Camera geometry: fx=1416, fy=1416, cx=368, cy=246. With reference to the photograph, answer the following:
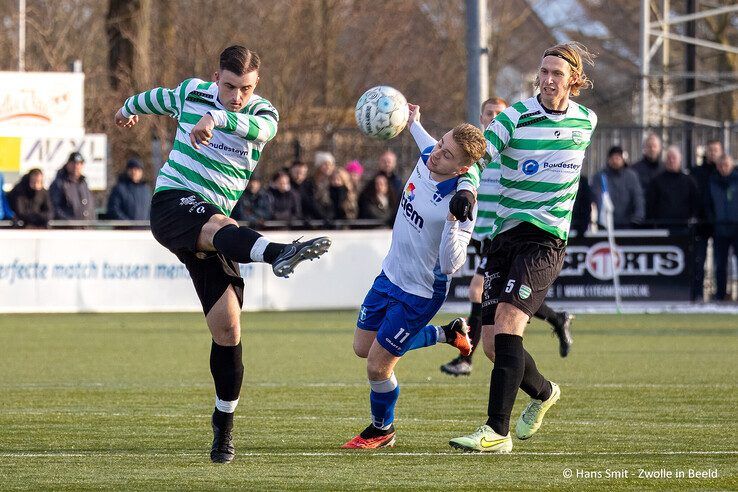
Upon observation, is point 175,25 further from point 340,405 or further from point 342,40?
point 340,405

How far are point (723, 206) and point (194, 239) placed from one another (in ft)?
43.9

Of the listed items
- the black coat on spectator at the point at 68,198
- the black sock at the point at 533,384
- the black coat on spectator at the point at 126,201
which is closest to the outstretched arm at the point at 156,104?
the black sock at the point at 533,384

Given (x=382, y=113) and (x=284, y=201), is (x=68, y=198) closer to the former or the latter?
(x=284, y=201)

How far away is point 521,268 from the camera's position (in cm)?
748

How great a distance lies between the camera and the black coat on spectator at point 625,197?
1903 centimetres

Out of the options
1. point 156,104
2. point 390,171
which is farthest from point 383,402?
point 390,171

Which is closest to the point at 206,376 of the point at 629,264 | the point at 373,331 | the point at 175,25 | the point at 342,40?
the point at 373,331

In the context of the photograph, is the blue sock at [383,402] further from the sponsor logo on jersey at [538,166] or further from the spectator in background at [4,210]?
the spectator in background at [4,210]

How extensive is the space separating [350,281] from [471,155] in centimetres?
1185

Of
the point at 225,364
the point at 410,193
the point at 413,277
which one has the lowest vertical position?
the point at 225,364

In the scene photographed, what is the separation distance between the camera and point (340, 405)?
9766 mm

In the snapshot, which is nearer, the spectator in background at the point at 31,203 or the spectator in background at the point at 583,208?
the spectator in background at the point at 583,208

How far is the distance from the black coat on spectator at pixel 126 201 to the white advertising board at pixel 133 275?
4.12 feet

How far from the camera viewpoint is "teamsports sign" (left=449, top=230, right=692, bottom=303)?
19.0 metres
